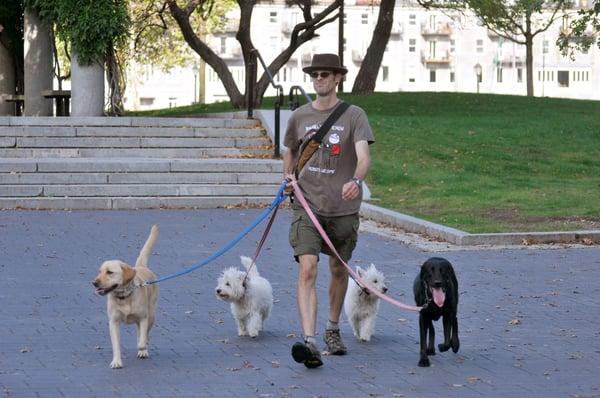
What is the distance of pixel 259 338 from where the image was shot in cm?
936

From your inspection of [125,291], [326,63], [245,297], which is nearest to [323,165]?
[326,63]

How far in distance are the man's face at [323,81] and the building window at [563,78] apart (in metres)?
111

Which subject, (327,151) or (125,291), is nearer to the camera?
(125,291)

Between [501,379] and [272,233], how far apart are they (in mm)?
8888

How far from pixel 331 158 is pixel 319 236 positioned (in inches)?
20.5

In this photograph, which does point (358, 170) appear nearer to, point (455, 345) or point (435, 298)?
point (435, 298)

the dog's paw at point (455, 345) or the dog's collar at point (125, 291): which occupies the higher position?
the dog's collar at point (125, 291)

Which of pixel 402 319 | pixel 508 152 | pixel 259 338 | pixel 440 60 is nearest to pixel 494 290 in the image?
pixel 402 319

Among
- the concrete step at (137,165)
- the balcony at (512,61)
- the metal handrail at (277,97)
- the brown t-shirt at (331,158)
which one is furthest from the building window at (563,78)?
the brown t-shirt at (331,158)

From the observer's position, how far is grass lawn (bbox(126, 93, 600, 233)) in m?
18.1

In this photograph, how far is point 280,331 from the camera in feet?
31.8

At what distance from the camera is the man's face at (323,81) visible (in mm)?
8297

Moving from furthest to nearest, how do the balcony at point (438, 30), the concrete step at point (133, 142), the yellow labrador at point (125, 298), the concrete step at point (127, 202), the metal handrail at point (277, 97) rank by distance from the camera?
the balcony at point (438, 30), the metal handrail at point (277, 97), the concrete step at point (133, 142), the concrete step at point (127, 202), the yellow labrador at point (125, 298)

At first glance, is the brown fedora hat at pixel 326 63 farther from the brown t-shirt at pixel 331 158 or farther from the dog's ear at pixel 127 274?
the dog's ear at pixel 127 274
